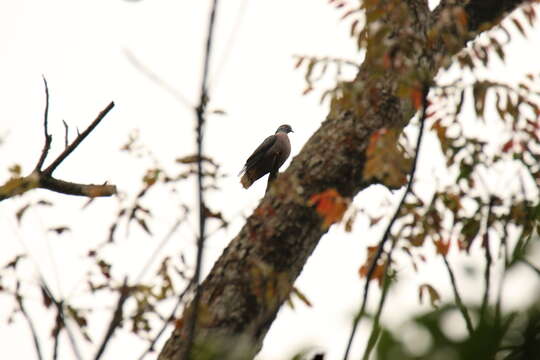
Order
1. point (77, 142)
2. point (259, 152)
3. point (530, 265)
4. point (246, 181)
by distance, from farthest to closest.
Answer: point (259, 152)
point (246, 181)
point (77, 142)
point (530, 265)

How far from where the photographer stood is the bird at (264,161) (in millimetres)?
5672

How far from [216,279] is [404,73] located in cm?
108

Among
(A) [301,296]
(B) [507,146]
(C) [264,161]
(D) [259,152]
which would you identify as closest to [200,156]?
(A) [301,296]

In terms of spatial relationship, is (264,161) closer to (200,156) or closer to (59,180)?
(59,180)

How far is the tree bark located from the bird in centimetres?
244

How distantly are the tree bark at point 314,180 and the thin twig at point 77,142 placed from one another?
657 mm

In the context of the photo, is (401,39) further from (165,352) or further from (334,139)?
(165,352)

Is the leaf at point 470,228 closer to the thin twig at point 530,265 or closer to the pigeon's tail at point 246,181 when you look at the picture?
the thin twig at point 530,265

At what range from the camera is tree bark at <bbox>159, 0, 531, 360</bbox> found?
189cm

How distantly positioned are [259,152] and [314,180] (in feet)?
11.7

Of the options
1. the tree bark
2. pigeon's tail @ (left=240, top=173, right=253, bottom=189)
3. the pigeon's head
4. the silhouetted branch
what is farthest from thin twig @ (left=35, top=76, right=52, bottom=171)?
the pigeon's head

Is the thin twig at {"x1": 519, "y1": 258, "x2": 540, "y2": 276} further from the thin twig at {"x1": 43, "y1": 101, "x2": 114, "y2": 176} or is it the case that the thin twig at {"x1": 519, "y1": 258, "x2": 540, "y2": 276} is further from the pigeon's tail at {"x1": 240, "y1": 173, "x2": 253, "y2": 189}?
the pigeon's tail at {"x1": 240, "y1": 173, "x2": 253, "y2": 189}

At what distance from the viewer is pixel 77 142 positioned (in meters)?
2.60

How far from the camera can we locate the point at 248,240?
2596mm
